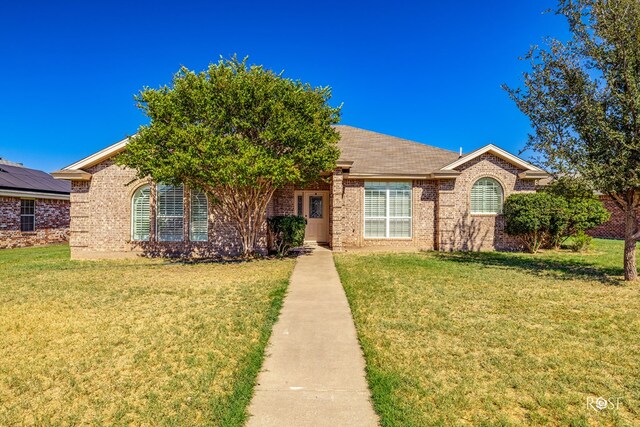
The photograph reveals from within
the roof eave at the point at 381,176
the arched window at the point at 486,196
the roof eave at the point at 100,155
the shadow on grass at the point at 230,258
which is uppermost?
the roof eave at the point at 100,155

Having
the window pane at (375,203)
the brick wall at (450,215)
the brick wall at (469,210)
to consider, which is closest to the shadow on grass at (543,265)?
the brick wall at (469,210)

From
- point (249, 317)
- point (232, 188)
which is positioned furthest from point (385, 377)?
point (232, 188)

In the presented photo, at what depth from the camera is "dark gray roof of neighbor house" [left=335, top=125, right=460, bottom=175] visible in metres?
15.0

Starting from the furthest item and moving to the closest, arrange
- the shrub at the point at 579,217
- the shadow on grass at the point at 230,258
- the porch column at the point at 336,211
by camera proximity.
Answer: the shrub at the point at 579,217 < the porch column at the point at 336,211 < the shadow on grass at the point at 230,258

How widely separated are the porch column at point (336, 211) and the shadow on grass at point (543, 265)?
3.93 metres

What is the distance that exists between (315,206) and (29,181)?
17.4 meters

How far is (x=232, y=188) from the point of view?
11516 millimetres

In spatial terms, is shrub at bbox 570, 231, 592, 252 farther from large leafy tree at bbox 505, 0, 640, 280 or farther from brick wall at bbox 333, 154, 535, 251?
large leafy tree at bbox 505, 0, 640, 280

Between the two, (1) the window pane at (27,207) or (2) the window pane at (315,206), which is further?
(1) the window pane at (27,207)

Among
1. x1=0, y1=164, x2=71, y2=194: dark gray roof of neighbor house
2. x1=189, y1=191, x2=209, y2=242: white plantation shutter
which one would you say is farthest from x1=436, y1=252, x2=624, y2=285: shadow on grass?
x1=0, y1=164, x2=71, y2=194: dark gray roof of neighbor house

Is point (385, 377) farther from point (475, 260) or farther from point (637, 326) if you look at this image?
point (475, 260)

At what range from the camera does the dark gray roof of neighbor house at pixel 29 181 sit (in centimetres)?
1812

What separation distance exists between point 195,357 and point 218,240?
951 cm

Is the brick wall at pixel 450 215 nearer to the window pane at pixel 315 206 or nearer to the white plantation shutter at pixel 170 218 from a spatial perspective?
the window pane at pixel 315 206
